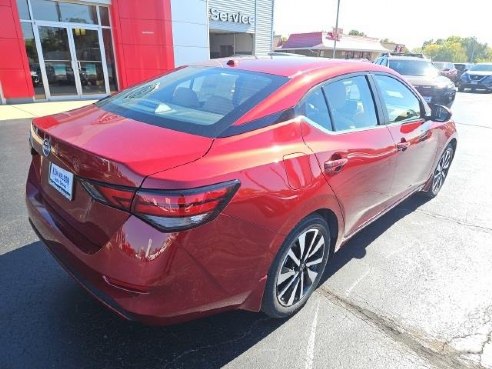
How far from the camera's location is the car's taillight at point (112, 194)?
171 cm

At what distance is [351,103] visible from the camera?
9.52 ft

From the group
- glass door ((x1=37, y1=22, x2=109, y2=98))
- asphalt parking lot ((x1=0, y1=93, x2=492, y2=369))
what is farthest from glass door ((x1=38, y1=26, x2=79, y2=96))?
asphalt parking lot ((x1=0, y1=93, x2=492, y2=369))

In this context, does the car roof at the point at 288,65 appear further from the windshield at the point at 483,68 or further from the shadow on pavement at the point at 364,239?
the windshield at the point at 483,68

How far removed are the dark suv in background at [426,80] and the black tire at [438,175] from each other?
17.1ft

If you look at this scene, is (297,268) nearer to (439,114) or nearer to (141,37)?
(439,114)

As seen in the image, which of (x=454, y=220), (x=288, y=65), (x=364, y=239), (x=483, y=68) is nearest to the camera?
(x=288, y=65)

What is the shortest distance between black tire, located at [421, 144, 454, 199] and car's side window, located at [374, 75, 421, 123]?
108cm

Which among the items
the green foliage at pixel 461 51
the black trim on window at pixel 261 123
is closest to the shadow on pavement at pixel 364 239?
the black trim on window at pixel 261 123

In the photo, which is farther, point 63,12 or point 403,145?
point 63,12

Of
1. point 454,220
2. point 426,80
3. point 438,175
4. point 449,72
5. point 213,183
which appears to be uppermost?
point 213,183

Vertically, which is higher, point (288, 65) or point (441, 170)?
point (288, 65)

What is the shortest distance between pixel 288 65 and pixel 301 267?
1464mm

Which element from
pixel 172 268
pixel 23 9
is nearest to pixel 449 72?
pixel 23 9

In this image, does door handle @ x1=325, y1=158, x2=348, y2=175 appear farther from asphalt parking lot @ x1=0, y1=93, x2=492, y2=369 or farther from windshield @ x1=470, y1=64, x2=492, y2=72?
windshield @ x1=470, y1=64, x2=492, y2=72
